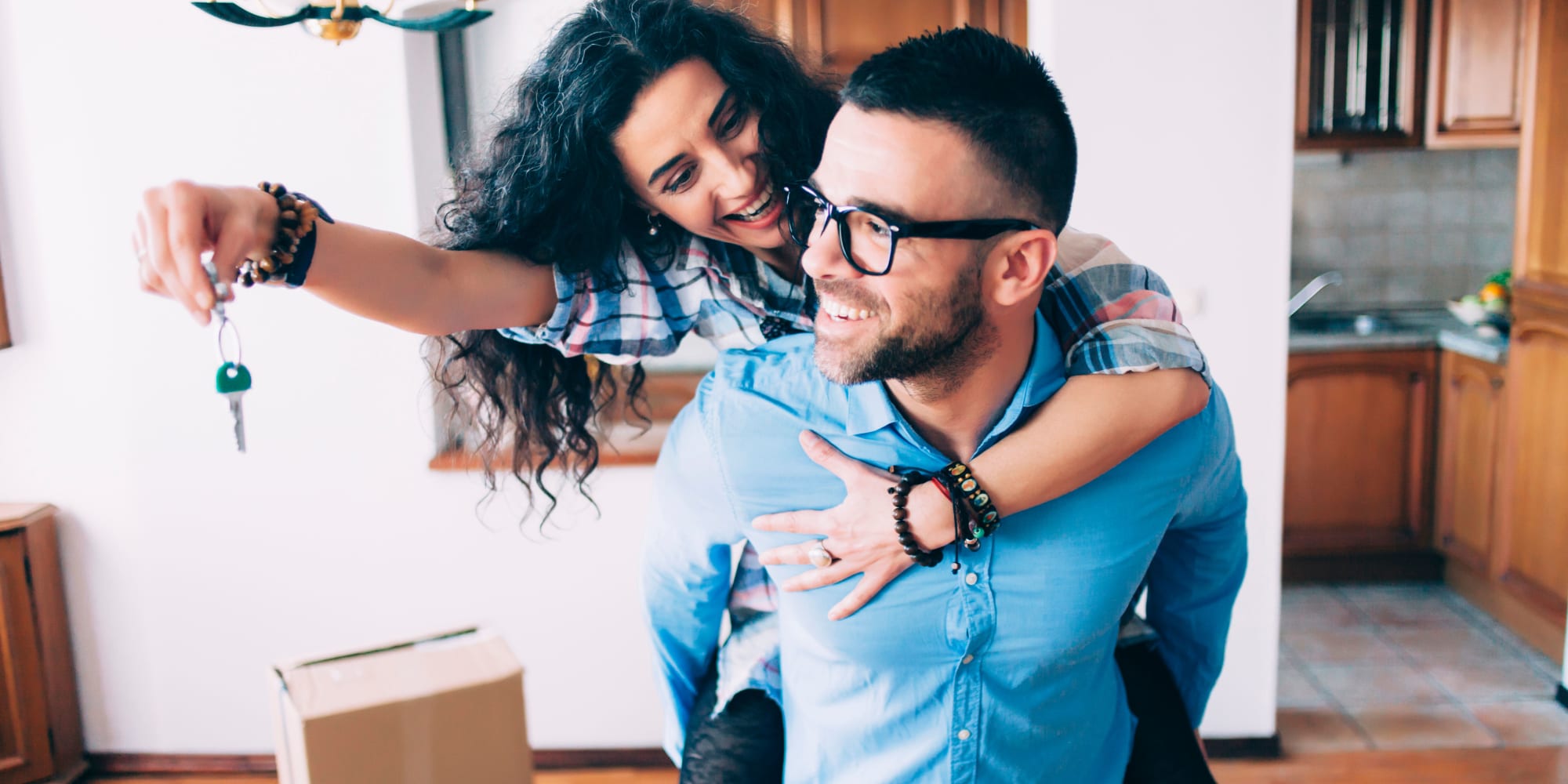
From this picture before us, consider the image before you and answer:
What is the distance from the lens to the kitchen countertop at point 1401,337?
358 centimetres

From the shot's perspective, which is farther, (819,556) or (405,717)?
(405,717)

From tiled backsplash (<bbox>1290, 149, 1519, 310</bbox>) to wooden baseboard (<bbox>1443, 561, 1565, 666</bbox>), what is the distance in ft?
3.60

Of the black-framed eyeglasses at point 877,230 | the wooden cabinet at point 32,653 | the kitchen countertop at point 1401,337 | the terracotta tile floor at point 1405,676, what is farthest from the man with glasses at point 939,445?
the kitchen countertop at point 1401,337

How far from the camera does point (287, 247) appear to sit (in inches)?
37.6

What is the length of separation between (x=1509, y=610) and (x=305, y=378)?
3.79 metres

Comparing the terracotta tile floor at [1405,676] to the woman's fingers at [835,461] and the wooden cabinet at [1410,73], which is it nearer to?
the wooden cabinet at [1410,73]

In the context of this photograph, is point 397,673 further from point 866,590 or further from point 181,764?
point 181,764

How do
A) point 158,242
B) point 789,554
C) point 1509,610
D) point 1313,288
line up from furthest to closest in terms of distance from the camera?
point 1313,288, point 1509,610, point 789,554, point 158,242

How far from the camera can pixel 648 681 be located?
3.03 metres

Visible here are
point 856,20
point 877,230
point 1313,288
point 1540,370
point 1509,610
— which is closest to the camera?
point 877,230

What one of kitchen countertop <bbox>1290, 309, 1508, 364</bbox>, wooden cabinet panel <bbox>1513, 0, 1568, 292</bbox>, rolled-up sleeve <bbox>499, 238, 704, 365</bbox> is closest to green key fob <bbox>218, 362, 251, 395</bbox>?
rolled-up sleeve <bbox>499, 238, 704, 365</bbox>

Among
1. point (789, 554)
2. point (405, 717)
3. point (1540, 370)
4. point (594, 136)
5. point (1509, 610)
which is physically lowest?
point (1509, 610)

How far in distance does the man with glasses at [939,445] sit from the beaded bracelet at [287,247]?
0.49 metres

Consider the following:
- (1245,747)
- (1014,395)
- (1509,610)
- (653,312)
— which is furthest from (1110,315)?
(1509,610)
